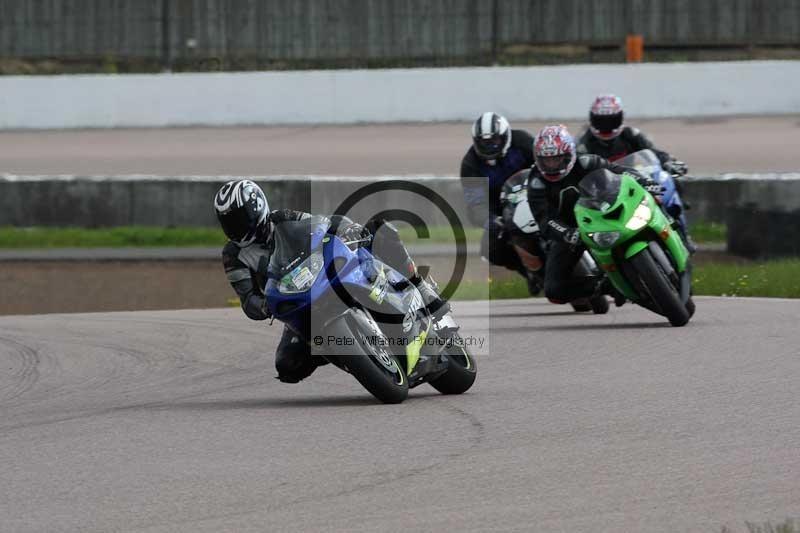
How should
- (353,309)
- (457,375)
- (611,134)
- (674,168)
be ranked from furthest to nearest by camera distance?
(611,134) < (674,168) < (457,375) < (353,309)

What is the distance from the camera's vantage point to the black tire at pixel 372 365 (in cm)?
743

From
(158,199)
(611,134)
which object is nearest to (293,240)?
(611,134)

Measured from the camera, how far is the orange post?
2839 centimetres

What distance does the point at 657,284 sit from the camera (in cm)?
1045

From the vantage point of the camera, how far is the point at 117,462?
6527 millimetres

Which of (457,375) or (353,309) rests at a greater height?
(353,309)

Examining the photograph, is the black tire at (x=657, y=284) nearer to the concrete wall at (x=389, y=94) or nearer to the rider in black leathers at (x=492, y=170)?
the rider in black leathers at (x=492, y=170)

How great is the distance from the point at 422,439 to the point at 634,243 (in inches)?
163

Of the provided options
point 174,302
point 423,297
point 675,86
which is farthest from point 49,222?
point 423,297

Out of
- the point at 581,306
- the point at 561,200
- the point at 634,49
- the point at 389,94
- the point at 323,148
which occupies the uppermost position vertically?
the point at 634,49

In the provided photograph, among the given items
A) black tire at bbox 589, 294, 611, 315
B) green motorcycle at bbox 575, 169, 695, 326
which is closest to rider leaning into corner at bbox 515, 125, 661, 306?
green motorcycle at bbox 575, 169, 695, 326

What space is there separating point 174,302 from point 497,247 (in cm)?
433

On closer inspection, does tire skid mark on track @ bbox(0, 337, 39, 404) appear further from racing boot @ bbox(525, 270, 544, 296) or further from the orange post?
the orange post

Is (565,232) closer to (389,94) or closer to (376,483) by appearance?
(376,483)
